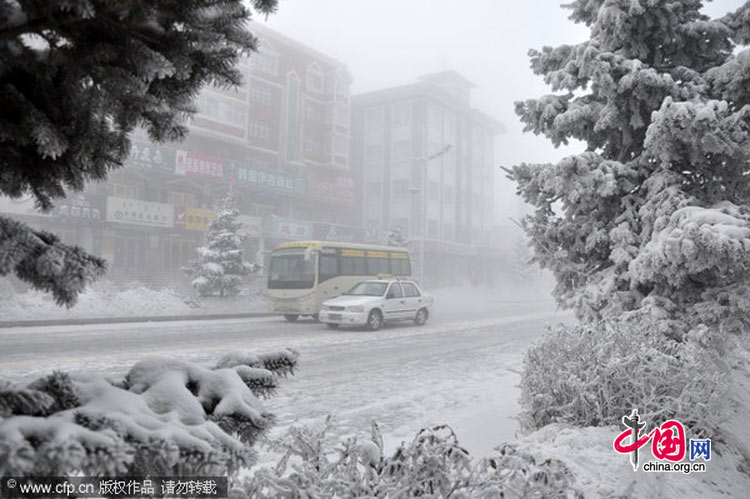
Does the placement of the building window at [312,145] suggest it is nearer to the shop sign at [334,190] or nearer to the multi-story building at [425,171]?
the shop sign at [334,190]

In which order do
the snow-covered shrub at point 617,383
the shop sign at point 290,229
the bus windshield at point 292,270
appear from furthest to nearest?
1. the shop sign at point 290,229
2. the bus windshield at point 292,270
3. the snow-covered shrub at point 617,383

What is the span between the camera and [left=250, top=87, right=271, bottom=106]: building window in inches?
1580

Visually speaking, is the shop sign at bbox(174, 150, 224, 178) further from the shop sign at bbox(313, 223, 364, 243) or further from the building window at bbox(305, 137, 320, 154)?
the building window at bbox(305, 137, 320, 154)

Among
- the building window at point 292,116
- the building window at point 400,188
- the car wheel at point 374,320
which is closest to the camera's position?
the car wheel at point 374,320

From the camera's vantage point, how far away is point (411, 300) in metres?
18.5

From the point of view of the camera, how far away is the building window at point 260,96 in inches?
1580

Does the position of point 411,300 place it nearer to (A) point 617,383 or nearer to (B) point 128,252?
(A) point 617,383

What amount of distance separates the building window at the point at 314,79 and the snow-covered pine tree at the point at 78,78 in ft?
148

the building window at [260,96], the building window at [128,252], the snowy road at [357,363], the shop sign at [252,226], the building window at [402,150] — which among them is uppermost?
the building window at [260,96]

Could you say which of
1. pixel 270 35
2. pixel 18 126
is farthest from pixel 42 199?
pixel 270 35

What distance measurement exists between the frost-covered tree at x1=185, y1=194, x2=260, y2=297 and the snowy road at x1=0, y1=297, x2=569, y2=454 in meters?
7.82

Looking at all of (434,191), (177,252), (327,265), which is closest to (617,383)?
(327,265)

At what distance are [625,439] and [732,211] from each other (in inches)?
133

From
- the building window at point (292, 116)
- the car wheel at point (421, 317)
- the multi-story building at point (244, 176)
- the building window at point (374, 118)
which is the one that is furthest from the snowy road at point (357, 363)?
the building window at point (374, 118)
